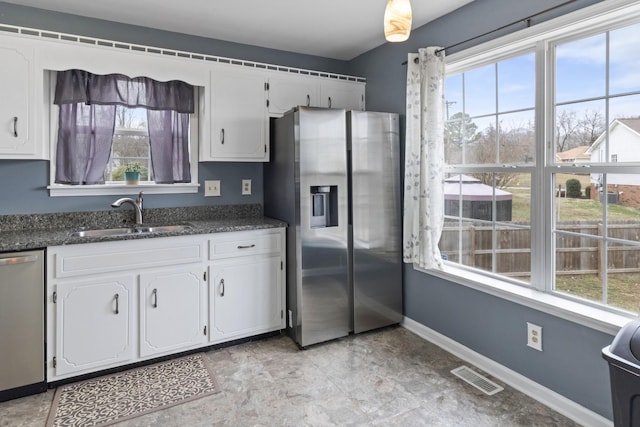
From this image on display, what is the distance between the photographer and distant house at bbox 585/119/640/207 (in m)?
1.79

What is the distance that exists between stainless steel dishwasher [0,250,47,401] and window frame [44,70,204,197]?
0.68m

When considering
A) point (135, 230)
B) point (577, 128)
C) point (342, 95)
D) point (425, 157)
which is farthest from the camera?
point (342, 95)

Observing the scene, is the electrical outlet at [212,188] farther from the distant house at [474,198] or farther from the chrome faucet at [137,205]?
the distant house at [474,198]

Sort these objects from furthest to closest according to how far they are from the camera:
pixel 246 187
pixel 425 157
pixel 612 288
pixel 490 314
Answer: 1. pixel 246 187
2. pixel 425 157
3. pixel 490 314
4. pixel 612 288

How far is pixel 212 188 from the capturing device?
3170 mm

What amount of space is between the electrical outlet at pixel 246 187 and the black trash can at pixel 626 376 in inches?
106

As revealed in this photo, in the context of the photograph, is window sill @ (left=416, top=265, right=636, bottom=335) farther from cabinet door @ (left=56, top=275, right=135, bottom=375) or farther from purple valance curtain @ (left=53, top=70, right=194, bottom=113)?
purple valance curtain @ (left=53, top=70, right=194, bottom=113)

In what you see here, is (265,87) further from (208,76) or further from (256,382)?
(256,382)

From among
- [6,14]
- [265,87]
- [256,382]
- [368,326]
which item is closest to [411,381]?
[368,326]

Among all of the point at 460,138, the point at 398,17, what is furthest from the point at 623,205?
the point at 398,17

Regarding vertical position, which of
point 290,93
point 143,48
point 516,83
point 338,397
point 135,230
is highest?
point 143,48

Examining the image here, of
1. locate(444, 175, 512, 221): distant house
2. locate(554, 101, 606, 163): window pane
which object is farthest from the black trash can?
locate(444, 175, 512, 221): distant house

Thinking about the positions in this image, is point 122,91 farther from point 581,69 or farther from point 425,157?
point 581,69

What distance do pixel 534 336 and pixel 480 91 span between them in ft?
5.31
